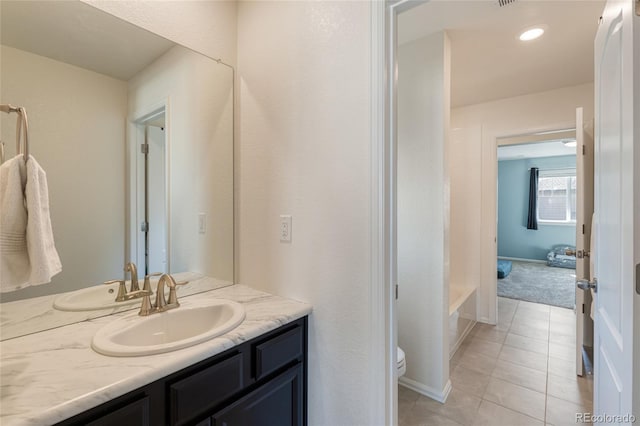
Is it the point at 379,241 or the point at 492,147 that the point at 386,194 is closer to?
the point at 379,241

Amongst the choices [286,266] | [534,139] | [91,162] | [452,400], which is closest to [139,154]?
[91,162]

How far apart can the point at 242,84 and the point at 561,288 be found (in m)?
5.52

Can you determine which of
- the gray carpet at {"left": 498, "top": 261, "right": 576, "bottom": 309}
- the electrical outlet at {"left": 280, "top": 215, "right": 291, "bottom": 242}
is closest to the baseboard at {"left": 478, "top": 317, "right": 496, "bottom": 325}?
the gray carpet at {"left": 498, "top": 261, "right": 576, "bottom": 309}

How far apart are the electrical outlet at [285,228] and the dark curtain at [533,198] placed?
23.5 feet

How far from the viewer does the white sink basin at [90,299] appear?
1.03m

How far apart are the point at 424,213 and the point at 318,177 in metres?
1.08

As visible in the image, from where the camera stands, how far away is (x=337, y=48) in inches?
46.5

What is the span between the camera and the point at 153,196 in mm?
1309

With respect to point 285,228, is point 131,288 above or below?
below

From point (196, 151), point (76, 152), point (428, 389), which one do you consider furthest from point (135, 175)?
point (428, 389)

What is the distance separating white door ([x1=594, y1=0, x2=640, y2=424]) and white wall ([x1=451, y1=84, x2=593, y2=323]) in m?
1.98

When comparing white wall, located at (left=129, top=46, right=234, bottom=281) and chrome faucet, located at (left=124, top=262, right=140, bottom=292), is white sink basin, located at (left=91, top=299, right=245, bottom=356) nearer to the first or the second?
chrome faucet, located at (left=124, top=262, right=140, bottom=292)

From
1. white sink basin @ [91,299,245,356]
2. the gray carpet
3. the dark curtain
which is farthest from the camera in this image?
the dark curtain

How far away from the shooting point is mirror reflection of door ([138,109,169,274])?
127 cm
